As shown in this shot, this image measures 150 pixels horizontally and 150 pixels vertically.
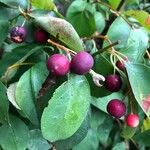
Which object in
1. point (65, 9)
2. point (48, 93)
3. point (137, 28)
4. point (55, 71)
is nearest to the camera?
point (55, 71)

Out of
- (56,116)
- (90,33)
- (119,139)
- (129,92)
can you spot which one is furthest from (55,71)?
(119,139)

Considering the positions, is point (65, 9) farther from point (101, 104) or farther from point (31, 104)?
point (31, 104)

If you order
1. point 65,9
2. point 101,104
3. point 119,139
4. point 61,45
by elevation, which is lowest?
point 119,139

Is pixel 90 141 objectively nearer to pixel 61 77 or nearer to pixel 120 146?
pixel 120 146

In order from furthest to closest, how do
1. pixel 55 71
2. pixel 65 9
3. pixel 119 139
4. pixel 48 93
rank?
pixel 119 139
pixel 65 9
pixel 48 93
pixel 55 71

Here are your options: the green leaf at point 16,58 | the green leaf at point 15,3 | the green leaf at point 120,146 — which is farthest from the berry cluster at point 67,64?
the green leaf at point 120,146

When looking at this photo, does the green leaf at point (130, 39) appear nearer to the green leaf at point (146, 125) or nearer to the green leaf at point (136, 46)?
the green leaf at point (136, 46)

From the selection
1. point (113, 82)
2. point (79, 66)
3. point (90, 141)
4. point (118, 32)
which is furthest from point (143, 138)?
point (79, 66)
